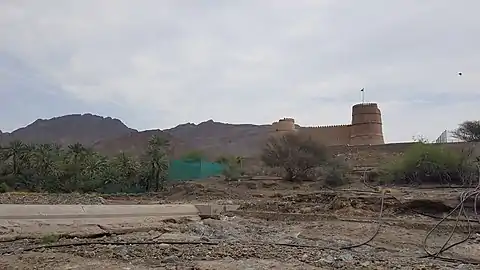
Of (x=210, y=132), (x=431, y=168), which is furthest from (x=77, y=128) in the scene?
(x=431, y=168)

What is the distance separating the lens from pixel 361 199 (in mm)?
18688

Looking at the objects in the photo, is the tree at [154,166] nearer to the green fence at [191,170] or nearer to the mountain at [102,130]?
the green fence at [191,170]

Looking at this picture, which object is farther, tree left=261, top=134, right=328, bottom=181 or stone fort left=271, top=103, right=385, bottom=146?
stone fort left=271, top=103, right=385, bottom=146

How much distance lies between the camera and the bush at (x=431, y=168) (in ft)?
94.5

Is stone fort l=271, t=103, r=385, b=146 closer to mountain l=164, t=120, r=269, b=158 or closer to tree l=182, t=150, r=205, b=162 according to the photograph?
tree l=182, t=150, r=205, b=162

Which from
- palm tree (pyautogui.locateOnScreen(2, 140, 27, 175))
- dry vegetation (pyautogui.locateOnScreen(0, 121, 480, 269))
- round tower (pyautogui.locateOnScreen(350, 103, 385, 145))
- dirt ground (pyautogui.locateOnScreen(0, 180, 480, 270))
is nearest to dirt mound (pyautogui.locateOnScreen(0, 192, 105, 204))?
dry vegetation (pyautogui.locateOnScreen(0, 121, 480, 269))

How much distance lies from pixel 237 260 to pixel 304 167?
81.8 feet

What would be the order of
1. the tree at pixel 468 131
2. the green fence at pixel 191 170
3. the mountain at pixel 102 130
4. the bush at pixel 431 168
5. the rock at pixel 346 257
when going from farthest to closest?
the mountain at pixel 102 130, the tree at pixel 468 131, the green fence at pixel 191 170, the bush at pixel 431 168, the rock at pixel 346 257

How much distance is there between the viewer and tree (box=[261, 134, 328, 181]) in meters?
34.5

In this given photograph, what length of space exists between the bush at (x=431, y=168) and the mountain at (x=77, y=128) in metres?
61.1

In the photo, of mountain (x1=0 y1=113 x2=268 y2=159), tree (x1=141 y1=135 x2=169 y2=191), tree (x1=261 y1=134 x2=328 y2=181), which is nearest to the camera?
tree (x1=141 y1=135 x2=169 y2=191)

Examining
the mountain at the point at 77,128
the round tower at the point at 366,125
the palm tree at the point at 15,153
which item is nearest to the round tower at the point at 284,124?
the round tower at the point at 366,125

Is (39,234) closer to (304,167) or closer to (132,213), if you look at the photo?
(132,213)

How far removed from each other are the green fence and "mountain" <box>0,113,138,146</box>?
49628mm
